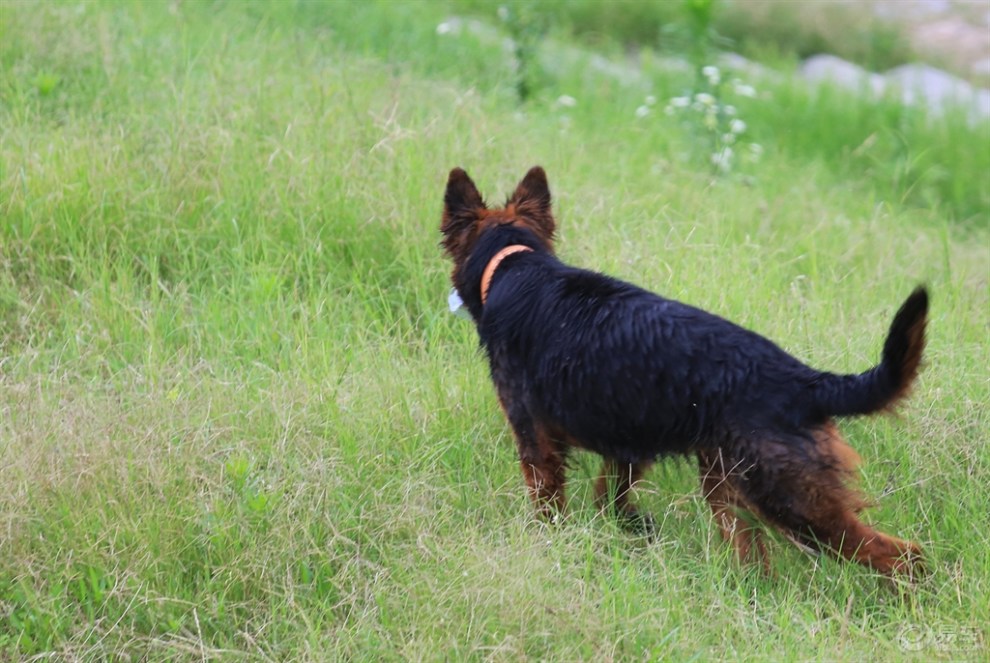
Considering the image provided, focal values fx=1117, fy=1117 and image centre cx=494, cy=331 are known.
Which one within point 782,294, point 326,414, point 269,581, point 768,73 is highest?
point 768,73

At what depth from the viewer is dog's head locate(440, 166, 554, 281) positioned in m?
4.10

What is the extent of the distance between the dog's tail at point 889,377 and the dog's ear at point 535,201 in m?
1.36

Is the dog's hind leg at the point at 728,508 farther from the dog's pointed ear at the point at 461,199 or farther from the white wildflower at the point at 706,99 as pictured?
the white wildflower at the point at 706,99

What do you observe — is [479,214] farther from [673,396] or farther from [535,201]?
[673,396]

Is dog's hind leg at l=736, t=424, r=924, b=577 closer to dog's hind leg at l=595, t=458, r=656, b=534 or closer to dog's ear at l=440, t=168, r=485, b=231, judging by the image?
dog's hind leg at l=595, t=458, r=656, b=534

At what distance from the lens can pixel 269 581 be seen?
3.34 metres

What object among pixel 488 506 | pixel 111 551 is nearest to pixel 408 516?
pixel 488 506

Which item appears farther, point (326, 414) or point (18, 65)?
point (18, 65)

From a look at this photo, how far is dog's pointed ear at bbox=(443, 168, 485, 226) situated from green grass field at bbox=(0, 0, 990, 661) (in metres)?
0.60

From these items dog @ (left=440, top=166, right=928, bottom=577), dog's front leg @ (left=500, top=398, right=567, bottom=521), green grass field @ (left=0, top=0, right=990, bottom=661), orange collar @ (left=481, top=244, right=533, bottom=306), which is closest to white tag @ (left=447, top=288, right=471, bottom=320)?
dog @ (left=440, top=166, right=928, bottom=577)

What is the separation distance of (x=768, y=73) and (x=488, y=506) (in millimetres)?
6469

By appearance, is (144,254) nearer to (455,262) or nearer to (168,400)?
(168,400)

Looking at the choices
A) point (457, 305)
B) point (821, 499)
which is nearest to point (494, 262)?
point (457, 305)

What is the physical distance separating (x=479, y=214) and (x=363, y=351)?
0.75 metres
